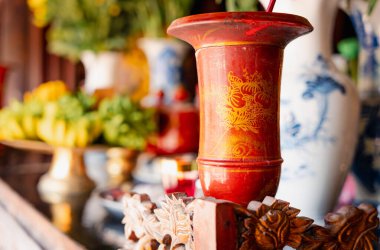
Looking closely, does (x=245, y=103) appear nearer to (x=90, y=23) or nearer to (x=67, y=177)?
(x=67, y=177)

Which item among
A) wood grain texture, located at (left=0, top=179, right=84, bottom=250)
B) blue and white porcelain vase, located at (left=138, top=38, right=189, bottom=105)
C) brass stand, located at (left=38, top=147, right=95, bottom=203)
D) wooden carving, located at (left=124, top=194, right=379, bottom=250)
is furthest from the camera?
blue and white porcelain vase, located at (left=138, top=38, right=189, bottom=105)

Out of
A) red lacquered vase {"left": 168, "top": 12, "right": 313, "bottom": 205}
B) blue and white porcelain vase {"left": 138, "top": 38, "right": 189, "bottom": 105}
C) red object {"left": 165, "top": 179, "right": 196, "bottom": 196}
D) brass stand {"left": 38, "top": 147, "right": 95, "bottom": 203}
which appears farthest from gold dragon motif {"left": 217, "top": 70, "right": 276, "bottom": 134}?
blue and white porcelain vase {"left": 138, "top": 38, "right": 189, "bottom": 105}

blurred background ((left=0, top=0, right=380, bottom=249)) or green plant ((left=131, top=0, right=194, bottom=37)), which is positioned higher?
green plant ((left=131, top=0, right=194, bottom=37))

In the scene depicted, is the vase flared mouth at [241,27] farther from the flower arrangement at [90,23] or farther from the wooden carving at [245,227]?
the flower arrangement at [90,23]

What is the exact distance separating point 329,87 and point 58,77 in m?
2.57

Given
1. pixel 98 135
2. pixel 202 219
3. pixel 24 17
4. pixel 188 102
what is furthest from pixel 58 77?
pixel 202 219

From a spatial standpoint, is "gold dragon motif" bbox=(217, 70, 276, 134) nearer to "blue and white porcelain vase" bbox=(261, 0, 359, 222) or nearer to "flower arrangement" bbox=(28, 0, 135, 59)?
"blue and white porcelain vase" bbox=(261, 0, 359, 222)

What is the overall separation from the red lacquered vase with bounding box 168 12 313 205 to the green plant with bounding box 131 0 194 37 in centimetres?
127

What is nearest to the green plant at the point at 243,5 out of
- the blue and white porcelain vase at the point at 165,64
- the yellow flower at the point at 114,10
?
the blue and white porcelain vase at the point at 165,64

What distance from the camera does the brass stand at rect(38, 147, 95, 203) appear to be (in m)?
1.02

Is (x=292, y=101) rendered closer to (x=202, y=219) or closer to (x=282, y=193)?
(x=282, y=193)

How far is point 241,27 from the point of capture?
422 millimetres

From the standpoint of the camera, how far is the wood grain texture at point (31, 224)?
0.61m

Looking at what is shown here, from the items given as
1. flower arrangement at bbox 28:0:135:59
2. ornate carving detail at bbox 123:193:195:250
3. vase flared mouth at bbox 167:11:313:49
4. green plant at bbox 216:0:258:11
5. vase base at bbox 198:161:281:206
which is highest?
flower arrangement at bbox 28:0:135:59
